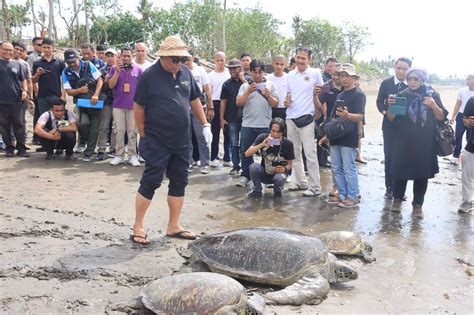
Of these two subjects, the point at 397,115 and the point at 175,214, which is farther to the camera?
the point at 397,115

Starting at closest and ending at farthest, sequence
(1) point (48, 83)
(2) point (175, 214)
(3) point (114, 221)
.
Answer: (2) point (175, 214) → (3) point (114, 221) → (1) point (48, 83)

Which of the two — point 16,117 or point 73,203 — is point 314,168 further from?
point 16,117

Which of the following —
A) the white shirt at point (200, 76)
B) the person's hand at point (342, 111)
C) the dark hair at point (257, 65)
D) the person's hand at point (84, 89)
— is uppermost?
the dark hair at point (257, 65)

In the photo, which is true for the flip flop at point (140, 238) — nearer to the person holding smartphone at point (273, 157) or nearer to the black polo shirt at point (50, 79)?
the person holding smartphone at point (273, 157)

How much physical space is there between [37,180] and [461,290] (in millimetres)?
5456

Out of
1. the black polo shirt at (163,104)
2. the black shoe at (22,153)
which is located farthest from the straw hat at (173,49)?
the black shoe at (22,153)

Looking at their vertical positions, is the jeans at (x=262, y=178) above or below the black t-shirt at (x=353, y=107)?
below

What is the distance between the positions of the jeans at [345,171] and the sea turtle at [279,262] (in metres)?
2.27

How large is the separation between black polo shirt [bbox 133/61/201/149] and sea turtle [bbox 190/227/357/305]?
1093mm

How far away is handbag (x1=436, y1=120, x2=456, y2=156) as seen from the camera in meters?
5.34

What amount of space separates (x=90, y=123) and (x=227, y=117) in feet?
8.03

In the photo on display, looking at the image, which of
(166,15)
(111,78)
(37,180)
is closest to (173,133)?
(37,180)

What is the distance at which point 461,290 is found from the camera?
361 cm

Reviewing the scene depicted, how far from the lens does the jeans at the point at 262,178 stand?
6234 mm
